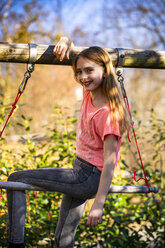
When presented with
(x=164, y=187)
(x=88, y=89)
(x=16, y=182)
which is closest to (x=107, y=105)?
(x=88, y=89)

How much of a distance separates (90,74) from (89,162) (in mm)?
600

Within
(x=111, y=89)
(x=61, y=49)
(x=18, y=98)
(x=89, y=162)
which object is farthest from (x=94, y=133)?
(x=61, y=49)

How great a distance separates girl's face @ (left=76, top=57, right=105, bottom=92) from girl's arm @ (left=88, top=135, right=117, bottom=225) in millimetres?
395

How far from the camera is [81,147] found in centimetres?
219

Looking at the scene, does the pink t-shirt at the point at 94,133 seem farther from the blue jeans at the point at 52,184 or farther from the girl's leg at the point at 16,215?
the girl's leg at the point at 16,215

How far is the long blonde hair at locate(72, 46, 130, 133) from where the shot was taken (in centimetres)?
210

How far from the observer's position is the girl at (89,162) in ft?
6.53

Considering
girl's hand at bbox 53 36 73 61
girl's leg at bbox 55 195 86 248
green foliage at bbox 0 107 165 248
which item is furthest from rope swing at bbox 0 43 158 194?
green foliage at bbox 0 107 165 248

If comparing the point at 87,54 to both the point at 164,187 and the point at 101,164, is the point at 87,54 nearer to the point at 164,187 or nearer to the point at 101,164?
the point at 101,164

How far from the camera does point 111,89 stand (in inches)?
84.4

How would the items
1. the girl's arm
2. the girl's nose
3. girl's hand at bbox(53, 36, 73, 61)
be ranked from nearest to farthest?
the girl's arm
the girl's nose
girl's hand at bbox(53, 36, 73, 61)

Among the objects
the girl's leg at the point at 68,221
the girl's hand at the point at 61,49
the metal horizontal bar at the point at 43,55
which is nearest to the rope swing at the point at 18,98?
the metal horizontal bar at the point at 43,55

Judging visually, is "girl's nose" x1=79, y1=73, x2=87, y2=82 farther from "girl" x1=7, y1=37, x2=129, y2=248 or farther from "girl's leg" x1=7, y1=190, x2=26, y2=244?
"girl's leg" x1=7, y1=190, x2=26, y2=244

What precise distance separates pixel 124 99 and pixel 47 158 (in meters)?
1.42
